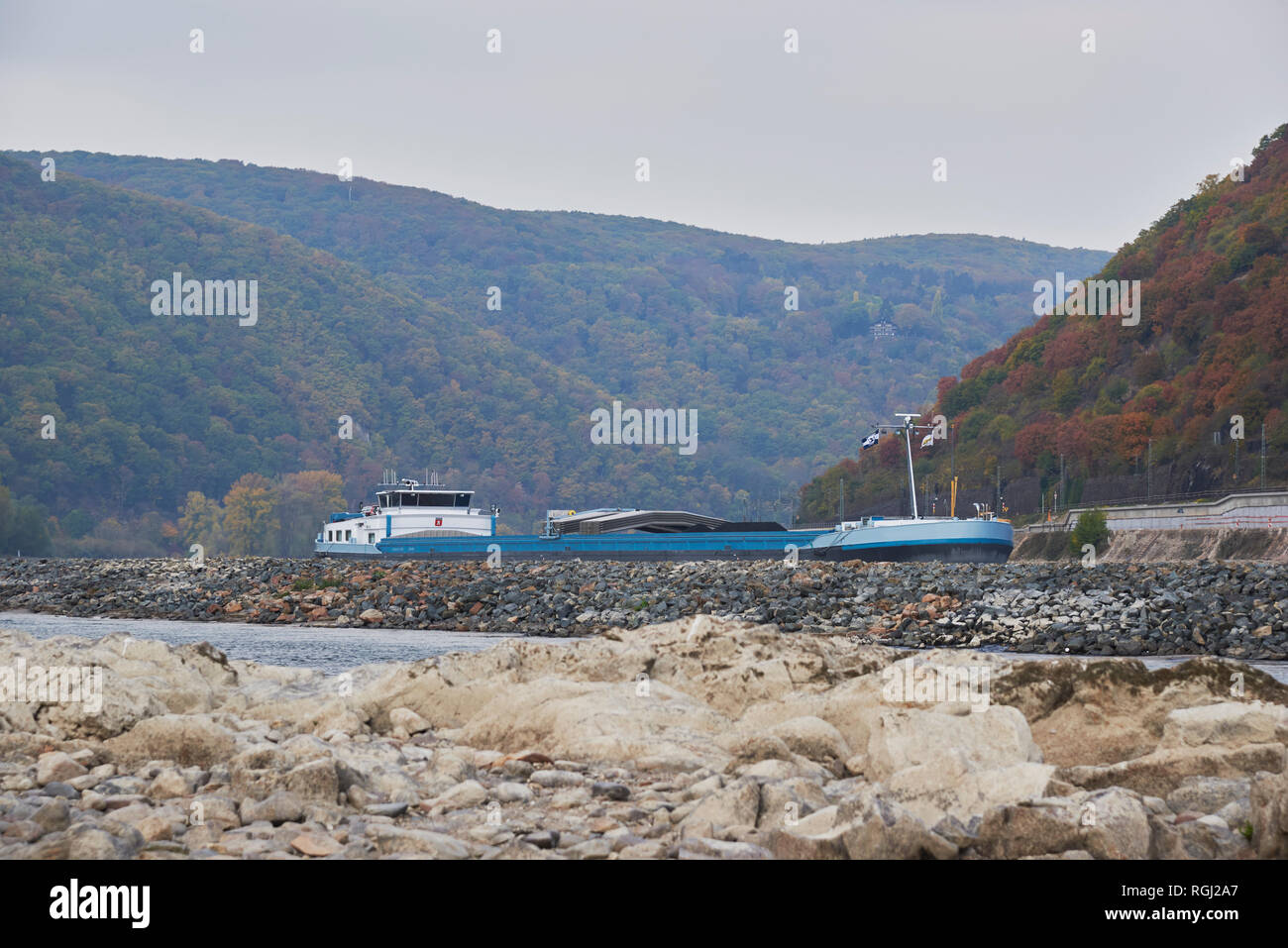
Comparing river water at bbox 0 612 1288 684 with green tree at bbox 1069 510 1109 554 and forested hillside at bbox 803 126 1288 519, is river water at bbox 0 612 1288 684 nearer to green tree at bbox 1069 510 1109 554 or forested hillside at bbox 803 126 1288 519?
green tree at bbox 1069 510 1109 554

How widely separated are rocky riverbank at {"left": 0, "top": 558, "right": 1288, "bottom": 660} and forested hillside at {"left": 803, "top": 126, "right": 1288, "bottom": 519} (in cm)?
5103

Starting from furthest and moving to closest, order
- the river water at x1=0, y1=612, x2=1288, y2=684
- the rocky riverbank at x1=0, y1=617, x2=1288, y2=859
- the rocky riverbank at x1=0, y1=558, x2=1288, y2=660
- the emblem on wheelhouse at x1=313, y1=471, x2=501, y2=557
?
1. the emblem on wheelhouse at x1=313, y1=471, x2=501, y2=557
2. the rocky riverbank at x1=0, y1=558, x2=1288, y2=660
3. the river water at x1=0, y1=612, x2=1288, y2=684
4. the rocky riverbank at x1=0, y1=617, x2=1288, y2=859

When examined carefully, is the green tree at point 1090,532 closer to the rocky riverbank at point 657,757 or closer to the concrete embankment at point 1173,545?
the concrete embankment at point 1173,545

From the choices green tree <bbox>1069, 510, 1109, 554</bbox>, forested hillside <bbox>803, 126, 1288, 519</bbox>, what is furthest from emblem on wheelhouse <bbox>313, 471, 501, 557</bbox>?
forested hillside <bbox>803, 126, 1288, 519</bbox>

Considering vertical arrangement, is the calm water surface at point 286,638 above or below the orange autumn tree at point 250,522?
below

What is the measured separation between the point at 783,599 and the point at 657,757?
24379mm

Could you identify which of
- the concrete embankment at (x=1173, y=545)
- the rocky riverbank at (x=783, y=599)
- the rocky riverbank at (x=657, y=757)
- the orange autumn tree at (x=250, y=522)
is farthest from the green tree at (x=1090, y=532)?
the orange autumn tree at (x=250, y=522)

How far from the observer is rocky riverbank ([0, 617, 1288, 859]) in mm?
8469

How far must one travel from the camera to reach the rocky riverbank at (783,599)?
93.6 ft

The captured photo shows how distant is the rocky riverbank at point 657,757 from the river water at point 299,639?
25.3ft

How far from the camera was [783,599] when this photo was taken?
35812 millimetres

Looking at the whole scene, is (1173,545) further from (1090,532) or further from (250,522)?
(250,522)

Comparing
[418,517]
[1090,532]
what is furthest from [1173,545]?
[418,517]
